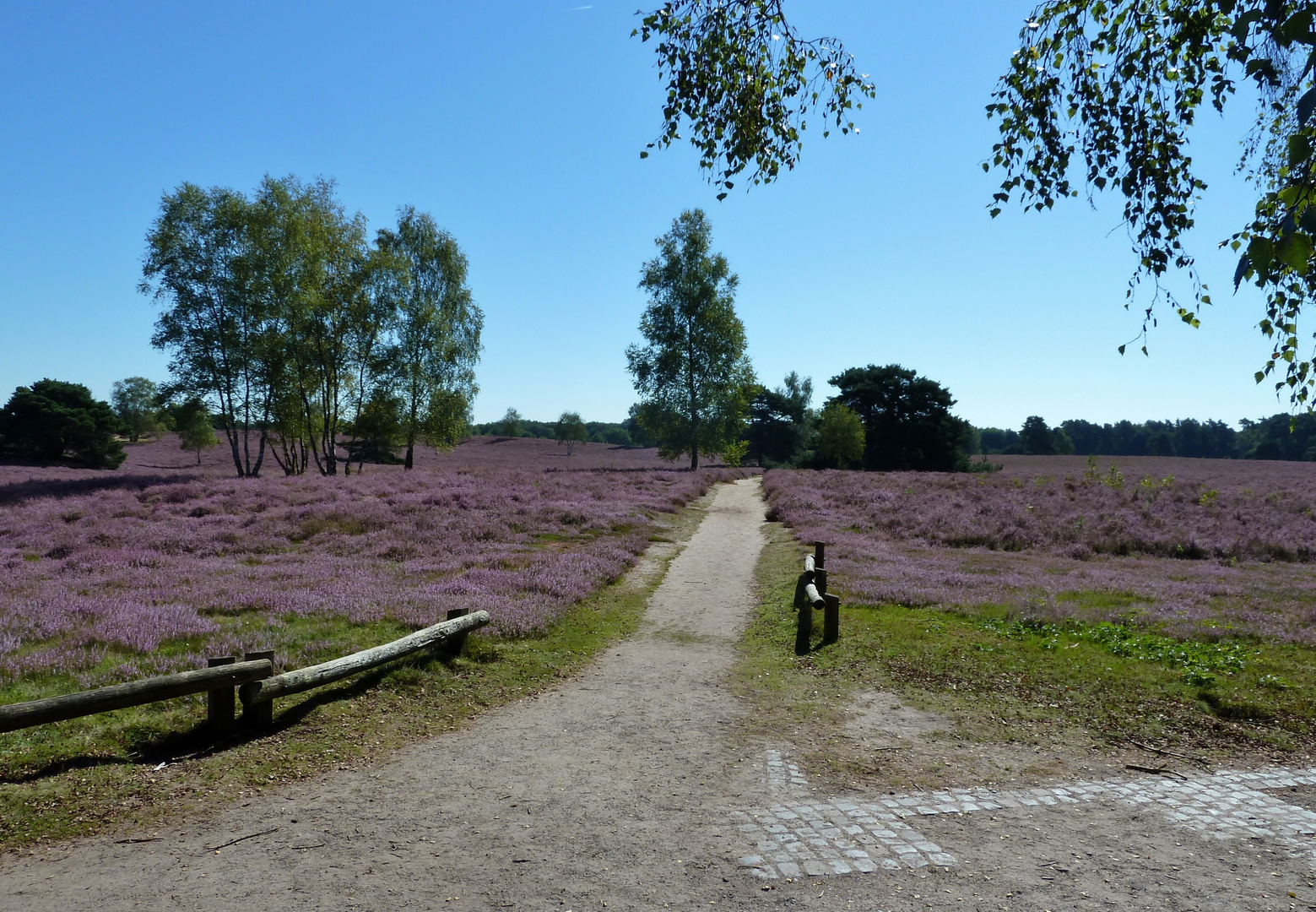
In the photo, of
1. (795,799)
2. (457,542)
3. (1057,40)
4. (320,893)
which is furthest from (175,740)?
(457,542)

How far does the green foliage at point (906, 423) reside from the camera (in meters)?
73.2

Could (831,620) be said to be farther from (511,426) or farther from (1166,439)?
(1166,439)

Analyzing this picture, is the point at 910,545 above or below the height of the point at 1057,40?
below

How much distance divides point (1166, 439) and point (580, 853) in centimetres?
17418

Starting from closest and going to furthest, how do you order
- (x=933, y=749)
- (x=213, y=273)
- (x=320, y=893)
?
(x=320, y=893) → (x=933, y=749) → (x=213, y=273)

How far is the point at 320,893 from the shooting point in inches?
190

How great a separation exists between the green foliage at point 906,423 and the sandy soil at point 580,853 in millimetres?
68840

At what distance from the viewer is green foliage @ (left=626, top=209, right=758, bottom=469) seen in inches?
2103

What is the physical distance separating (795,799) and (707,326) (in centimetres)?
4890

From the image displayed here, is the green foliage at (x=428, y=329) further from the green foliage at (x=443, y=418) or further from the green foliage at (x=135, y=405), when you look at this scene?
the green foliage at (x=135, y=405)

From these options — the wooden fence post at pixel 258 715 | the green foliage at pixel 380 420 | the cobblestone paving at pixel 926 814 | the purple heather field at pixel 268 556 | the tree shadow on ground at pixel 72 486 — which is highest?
the green foliage at pixel 380 420

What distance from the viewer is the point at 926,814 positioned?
6.18 m

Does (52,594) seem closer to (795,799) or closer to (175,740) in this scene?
(175,740)

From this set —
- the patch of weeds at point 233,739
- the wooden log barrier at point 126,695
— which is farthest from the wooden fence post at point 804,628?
the wooden log barrier at point 126,695
